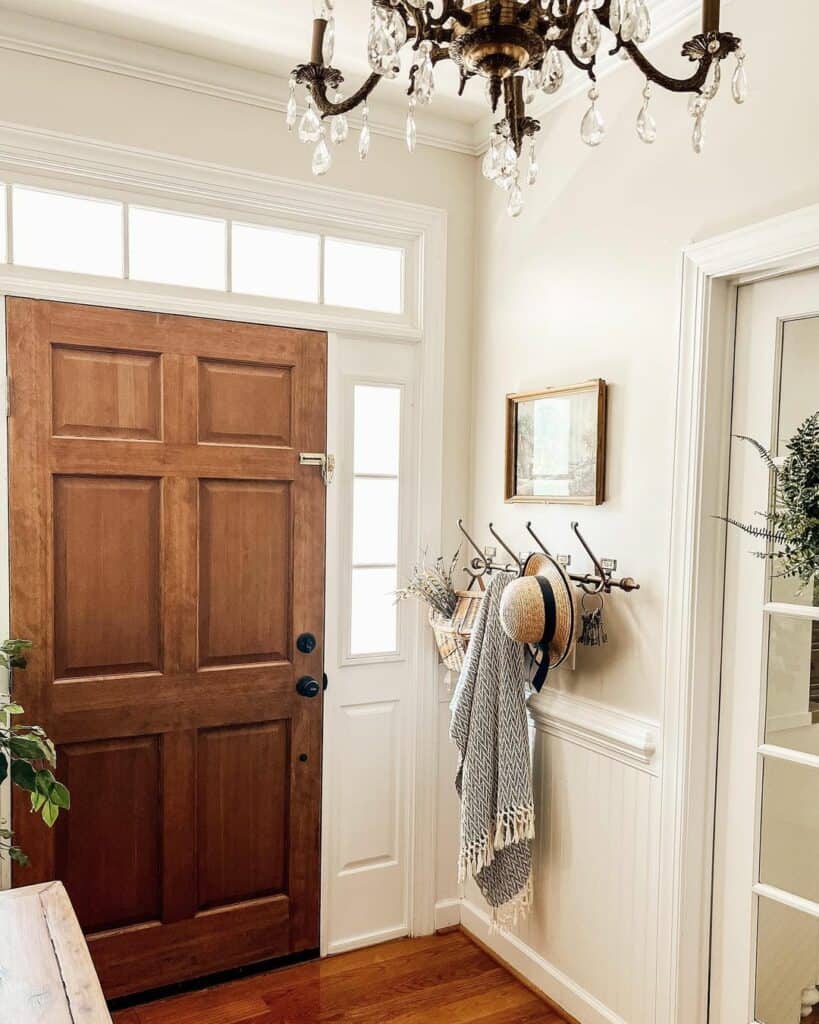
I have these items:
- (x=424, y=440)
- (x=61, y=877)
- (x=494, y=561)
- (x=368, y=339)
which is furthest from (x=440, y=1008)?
(x=368, y=339)

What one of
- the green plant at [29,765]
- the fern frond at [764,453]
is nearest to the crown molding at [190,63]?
the fern frond at [764,453]

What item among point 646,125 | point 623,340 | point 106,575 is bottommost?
point 106,575

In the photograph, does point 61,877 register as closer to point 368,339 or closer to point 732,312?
point 368,339

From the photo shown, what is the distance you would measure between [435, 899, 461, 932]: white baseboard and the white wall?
0.33 m

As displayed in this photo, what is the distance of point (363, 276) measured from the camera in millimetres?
2783

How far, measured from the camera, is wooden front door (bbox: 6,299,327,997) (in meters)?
2.34

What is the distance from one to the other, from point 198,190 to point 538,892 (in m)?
2.39

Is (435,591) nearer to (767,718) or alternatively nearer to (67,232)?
(767,718)

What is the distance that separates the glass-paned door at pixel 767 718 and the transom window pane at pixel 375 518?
1.16 meters

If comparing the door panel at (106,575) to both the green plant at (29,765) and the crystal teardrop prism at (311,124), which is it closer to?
the green plant at (29,765)

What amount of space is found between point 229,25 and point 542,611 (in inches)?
72.1

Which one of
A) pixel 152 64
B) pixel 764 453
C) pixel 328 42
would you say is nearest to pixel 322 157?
pixel 328 42

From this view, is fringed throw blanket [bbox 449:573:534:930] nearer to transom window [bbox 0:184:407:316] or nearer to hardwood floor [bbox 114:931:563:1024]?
hardwood floor [bbox 114:931:563:1024]

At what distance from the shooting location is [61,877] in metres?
2.39
